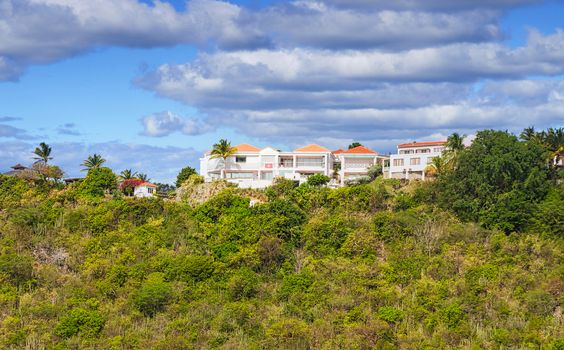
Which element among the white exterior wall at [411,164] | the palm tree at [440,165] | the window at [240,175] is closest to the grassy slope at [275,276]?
the palm tree at [440,165]

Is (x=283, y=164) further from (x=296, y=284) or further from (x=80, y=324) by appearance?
(x=80, y=324)

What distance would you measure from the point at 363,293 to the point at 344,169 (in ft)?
89.3

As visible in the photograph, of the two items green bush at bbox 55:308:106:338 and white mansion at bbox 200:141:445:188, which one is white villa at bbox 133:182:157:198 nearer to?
white mansion at bbox 200:141:445:188

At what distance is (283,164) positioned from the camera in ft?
238

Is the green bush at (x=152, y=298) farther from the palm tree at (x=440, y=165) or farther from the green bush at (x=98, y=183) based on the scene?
the palm tree at (x=440, y=165)

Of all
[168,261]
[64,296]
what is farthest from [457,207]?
[64,296]

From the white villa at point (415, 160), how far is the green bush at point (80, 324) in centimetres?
3285

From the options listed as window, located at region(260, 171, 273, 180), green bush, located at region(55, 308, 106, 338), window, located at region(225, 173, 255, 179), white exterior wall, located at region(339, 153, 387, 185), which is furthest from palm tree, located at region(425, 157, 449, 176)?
green bush, located at region(55, 308, 106, 338)

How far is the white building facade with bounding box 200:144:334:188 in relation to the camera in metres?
71.8

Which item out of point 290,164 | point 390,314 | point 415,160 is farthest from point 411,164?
point 390,314

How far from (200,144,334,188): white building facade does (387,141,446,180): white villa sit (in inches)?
250

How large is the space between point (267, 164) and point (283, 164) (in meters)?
1.50

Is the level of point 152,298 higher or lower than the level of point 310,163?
lower

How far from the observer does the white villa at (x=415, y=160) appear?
2653 inches
